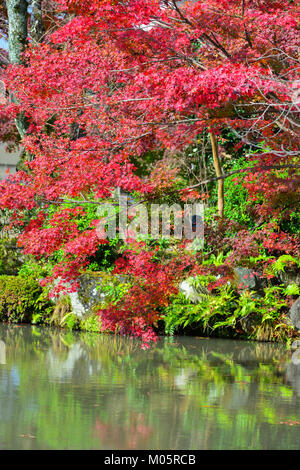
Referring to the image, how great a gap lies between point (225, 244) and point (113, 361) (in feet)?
9.91

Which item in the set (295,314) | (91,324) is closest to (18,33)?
(91,324)

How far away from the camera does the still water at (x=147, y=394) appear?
612cm

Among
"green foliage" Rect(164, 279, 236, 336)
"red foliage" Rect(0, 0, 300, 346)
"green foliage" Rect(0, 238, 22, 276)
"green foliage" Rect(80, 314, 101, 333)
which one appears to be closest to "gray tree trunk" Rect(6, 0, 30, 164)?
"green foliage" Rect(0, 238, 22, 276)

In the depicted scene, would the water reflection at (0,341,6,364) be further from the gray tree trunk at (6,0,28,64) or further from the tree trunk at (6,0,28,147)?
the gray tree trunk at (6,0,28,64)

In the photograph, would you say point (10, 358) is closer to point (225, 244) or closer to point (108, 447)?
point (225, 244)

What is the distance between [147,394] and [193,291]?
610 centimetres

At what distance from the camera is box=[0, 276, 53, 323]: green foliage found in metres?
15.3

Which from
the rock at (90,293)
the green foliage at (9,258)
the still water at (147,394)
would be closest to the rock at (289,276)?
the still water at (147,394)

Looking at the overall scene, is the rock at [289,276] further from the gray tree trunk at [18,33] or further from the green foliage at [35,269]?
the gray tree trunk at [18,33]

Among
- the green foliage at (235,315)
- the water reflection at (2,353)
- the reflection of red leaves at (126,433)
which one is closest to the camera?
the reflection of red leaves at (126,433)

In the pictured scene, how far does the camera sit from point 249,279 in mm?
13656

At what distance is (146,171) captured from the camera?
22.1 meters

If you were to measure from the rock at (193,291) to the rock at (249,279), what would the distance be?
85cm

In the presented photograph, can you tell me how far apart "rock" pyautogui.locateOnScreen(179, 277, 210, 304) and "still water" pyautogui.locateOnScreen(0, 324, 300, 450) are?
48.9 inches
